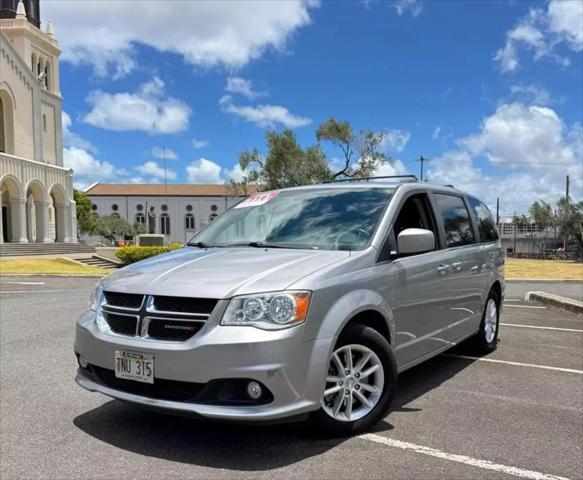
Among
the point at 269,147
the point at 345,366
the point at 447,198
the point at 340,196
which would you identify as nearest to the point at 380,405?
the point at 345,366

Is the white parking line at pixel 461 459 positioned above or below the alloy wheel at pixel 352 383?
below

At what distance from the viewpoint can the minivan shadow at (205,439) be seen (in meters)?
3.31

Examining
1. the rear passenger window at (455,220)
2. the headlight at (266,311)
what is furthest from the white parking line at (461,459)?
the rear passenger window at (455,220)

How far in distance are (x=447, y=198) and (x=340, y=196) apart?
55.1 inches

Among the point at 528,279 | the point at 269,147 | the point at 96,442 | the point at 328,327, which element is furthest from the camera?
the point at 269,147

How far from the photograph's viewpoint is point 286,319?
3.21 meters

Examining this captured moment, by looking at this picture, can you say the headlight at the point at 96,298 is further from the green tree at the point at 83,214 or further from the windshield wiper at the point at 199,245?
the green tree at the point at 83,214

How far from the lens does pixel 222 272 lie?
351 cm

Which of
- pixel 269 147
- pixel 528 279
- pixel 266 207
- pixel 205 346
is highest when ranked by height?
pixel 269 147

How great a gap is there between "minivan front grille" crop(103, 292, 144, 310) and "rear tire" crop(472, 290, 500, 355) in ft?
13.4

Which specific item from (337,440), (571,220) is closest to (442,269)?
(337,440)

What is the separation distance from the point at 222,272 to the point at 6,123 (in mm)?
46253

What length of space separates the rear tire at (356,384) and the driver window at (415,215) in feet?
3.50

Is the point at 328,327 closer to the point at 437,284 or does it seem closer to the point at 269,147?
the point at 437,284
